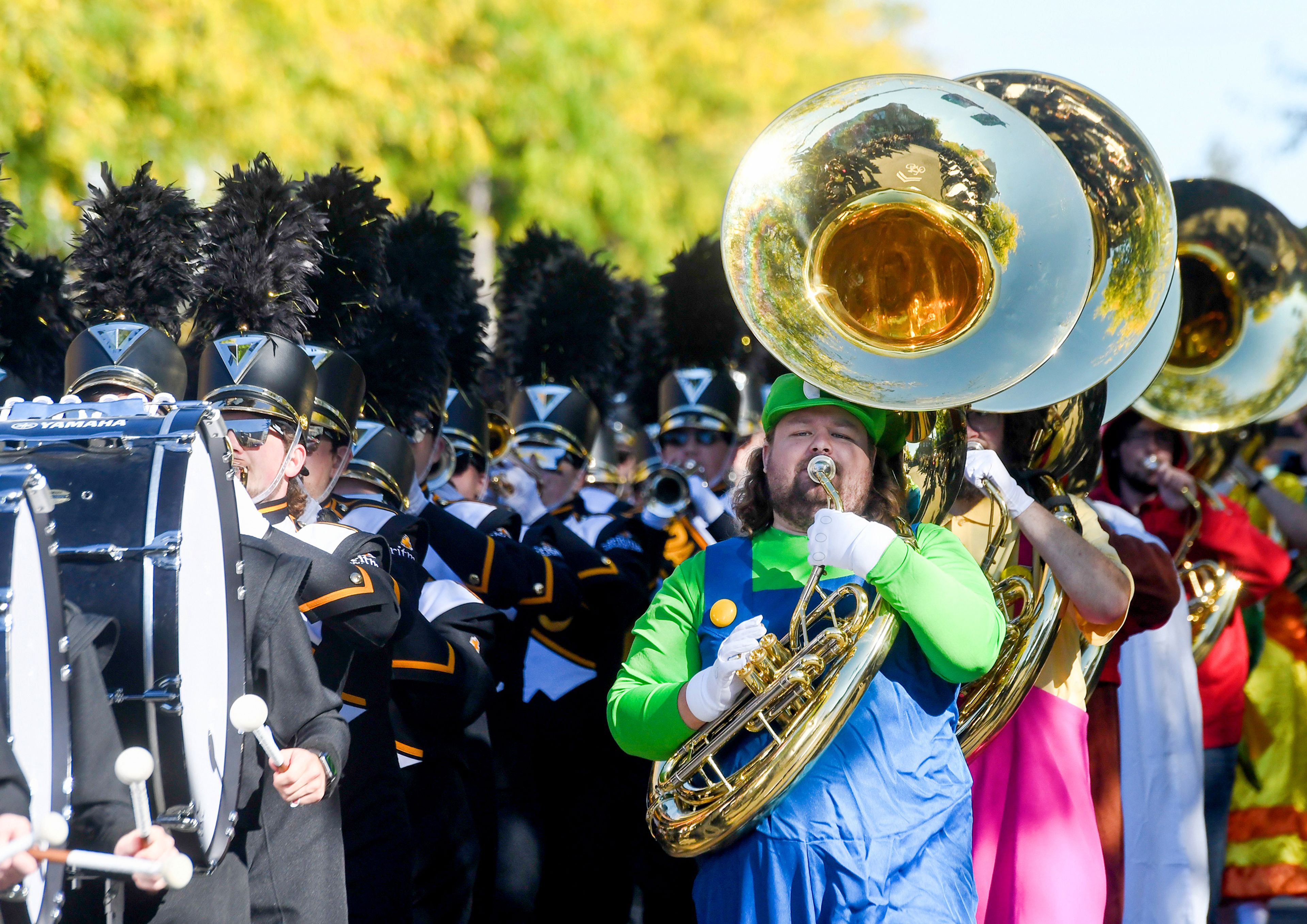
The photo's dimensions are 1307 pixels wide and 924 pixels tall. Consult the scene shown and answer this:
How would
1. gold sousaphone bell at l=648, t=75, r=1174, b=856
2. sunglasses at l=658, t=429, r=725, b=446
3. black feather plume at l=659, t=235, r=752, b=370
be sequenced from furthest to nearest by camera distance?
black feather plume at l=659, t=235, r=752, b=370 < sunglasses at l=658, t=429, r=725, b=446 < gold sousaphone bell at l=648, t=75, r=1174, b=856

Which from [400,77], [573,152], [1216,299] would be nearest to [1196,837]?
[1216,299]

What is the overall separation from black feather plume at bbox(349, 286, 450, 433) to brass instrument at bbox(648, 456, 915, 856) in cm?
226

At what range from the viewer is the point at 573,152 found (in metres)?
14.7

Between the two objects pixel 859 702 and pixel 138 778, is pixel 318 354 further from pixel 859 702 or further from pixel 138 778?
pixel 138 778

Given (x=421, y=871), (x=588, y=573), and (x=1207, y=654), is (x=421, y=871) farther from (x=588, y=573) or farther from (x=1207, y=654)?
(x=1207, y=654)

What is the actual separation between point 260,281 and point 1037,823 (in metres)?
2.45

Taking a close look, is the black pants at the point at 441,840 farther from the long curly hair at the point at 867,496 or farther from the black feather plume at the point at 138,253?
the long curly hair at the point at 867,496

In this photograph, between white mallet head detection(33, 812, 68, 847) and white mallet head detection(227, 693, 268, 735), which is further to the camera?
white mallet head detection(227, 693, 268, 735)

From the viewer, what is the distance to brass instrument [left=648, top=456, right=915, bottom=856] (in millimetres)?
3002

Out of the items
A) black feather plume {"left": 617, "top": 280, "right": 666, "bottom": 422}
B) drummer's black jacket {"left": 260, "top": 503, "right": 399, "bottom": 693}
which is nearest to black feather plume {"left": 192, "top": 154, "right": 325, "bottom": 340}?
drummer's black jacket {"left": 260, "top": 503, "right": 399, "bottom": 693}

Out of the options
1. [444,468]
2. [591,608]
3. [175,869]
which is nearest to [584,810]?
[591,608]

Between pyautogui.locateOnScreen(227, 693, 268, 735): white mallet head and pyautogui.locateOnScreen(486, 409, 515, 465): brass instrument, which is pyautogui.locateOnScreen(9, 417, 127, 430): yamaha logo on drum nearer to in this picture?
pyautogui.locateOnScreen(227, 693, 268, 735): white mallet head

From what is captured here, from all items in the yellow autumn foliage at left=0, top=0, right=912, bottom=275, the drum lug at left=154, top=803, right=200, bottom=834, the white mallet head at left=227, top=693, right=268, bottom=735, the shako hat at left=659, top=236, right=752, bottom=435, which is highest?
the yellow autumn foliage at left=0, top=0, right=912, bottom=275

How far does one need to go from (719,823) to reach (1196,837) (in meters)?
2.45
